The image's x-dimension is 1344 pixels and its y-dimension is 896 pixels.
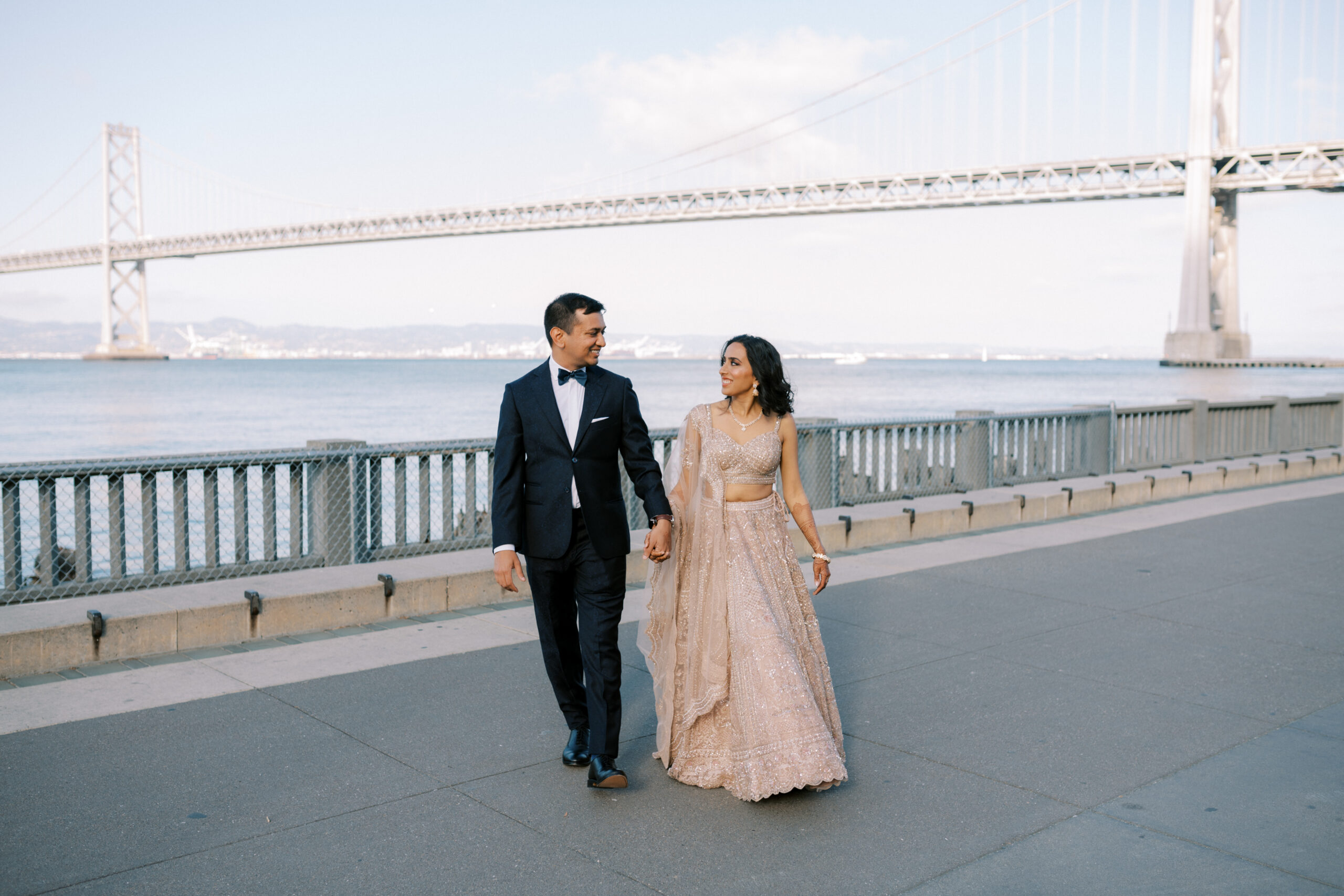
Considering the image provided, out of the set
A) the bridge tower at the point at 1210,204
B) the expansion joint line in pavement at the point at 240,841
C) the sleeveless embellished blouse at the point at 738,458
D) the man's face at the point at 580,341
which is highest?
the bridge tower at the point at 1210,204

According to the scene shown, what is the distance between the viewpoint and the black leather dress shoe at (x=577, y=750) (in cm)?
407

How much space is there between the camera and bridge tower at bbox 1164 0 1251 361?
6612 centimetres

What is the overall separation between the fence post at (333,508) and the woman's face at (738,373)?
420cm

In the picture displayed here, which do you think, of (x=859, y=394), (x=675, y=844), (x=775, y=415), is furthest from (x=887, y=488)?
(x=859, y=394)

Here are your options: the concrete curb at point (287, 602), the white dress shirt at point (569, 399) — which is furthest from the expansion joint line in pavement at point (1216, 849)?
the concrete curb at point (287, 602)

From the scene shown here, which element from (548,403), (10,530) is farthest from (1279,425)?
(10,530)

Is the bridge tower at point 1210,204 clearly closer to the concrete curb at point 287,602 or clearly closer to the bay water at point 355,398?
the bay water at point 355,398

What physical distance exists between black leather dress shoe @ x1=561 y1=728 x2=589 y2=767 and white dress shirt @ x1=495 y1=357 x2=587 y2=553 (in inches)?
41.2

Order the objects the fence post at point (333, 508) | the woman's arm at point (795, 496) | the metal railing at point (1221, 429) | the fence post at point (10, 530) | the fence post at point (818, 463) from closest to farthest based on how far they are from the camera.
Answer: the woman's arm at point (795, 496), the fence post at point (10, 530), the fence post at point (333, 508), the fence post at point (818, 463), the metal railing at point (1221, 429)

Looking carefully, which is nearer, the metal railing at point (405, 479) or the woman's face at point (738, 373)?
the woman's face at point (738, 373)

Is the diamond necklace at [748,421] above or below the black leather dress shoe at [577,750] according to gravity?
above

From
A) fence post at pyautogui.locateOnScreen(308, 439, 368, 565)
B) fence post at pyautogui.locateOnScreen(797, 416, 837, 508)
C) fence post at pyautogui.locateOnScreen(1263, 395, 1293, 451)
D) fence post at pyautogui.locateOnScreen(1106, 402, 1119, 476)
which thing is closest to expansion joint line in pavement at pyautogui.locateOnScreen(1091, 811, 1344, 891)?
fence post at pyautogui.locateOnScreen(308, 439, 368, 565)

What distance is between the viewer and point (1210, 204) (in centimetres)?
6906

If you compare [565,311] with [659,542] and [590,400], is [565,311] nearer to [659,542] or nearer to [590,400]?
[590,400]
